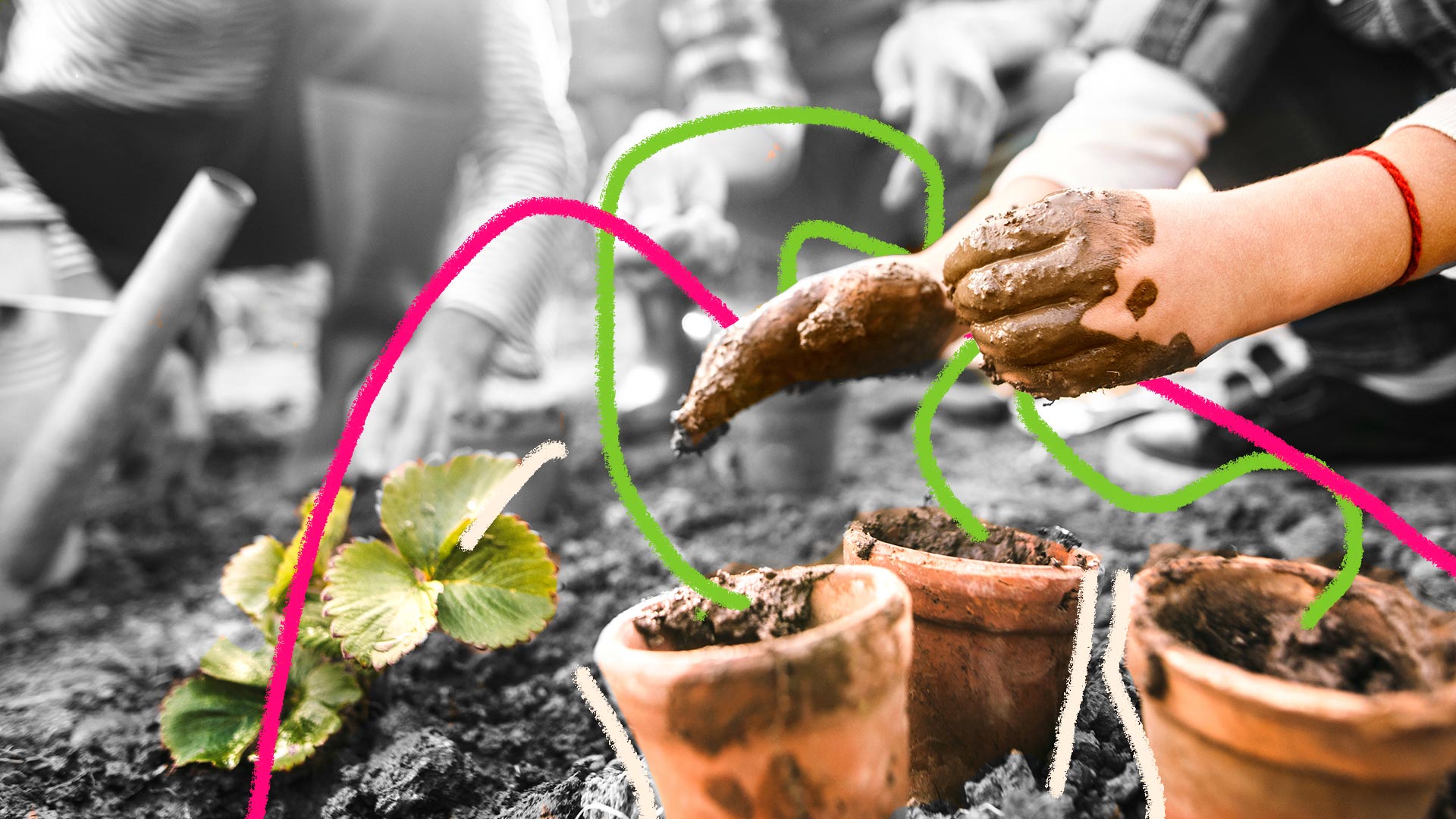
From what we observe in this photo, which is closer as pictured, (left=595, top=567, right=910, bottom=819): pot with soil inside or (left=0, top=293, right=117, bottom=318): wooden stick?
(left=595, top=567, right=910, bottom=819): pot with soil inside

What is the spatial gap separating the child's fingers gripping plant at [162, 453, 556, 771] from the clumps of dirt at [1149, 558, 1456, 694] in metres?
0.56

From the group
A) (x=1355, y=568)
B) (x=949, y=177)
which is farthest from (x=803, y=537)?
(x=1355, y=568)

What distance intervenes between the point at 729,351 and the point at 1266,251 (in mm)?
489

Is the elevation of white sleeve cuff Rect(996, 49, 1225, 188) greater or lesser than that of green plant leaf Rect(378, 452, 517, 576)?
greater

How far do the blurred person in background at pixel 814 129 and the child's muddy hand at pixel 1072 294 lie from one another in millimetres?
741

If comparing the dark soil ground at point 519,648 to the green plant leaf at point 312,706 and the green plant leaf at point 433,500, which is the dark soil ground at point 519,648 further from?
the green plant leaf at point 433,500

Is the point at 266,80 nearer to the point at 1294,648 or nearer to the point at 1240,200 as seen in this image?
the point at 1240,200

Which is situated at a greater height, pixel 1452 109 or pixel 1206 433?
pixel 1452 109

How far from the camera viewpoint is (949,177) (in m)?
1.67

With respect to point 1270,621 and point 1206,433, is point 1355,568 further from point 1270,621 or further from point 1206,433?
point 1206,433

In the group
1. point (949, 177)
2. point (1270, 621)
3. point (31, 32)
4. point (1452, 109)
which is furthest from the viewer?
point (31, 32)

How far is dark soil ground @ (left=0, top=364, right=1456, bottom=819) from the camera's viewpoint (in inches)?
29.3

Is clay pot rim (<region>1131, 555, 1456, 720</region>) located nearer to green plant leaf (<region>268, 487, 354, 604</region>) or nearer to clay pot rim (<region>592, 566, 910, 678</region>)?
clay pot rim (<region>592, 566, 910, 678</region>)

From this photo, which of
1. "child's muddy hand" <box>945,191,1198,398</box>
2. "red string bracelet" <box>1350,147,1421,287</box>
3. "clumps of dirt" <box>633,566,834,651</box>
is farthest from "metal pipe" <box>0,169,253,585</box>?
"red string bracelet" <box>1350,147,1421,287</box>
